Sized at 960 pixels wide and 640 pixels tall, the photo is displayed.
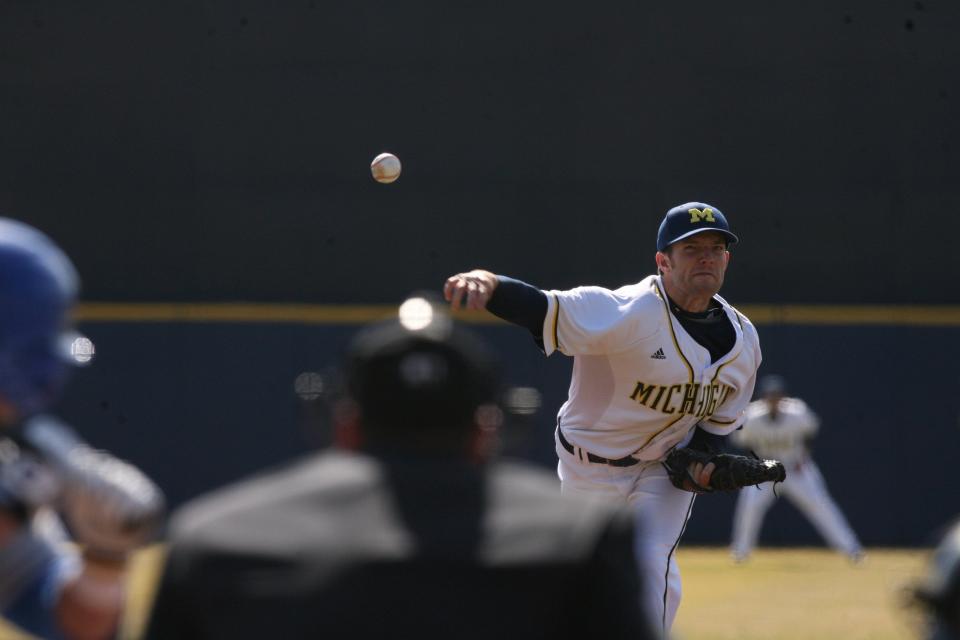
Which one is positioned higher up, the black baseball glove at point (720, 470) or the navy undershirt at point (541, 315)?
the navy undershirt at point (541, 315)

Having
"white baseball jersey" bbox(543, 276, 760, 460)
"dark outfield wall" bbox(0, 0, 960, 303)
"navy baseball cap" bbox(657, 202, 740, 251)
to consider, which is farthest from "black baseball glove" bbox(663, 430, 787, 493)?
"dark outfield wall" bbox(0, 0, 960, 303)

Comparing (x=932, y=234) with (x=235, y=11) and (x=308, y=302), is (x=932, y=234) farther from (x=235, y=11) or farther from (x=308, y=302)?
(x=235, y=11)

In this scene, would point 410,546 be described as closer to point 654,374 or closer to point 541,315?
point 541,315

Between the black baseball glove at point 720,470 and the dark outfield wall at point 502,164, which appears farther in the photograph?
the dark outfield wall at point 502,164

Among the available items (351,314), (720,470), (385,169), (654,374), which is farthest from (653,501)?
(351,314)

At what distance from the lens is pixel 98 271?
16.2 meters

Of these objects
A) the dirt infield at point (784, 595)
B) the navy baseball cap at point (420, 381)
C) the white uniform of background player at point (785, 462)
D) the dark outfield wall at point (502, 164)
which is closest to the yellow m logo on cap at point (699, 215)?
the dirt infield at point (784, 595)

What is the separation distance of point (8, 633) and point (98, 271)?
7.59 meters

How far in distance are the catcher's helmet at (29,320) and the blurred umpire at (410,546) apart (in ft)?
1.49

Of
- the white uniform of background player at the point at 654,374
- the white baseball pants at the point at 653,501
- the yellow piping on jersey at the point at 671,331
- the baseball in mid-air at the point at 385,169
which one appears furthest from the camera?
the baseball in mid-air at the point at 385,169

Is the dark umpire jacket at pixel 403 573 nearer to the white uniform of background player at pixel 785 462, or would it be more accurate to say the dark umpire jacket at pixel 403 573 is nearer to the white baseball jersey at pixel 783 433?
the white uniform of background player at pixel 785 462

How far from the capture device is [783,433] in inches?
596

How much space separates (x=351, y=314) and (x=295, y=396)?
1.03 meters

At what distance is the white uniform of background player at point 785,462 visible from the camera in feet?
48.7
